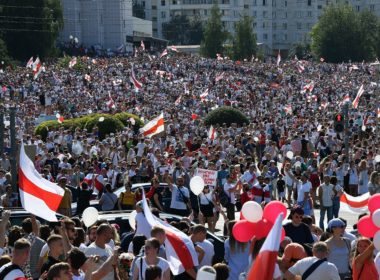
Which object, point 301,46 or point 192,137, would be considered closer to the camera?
point 192,137

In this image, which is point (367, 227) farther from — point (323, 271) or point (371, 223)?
point (323, 271)

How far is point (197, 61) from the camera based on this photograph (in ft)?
256

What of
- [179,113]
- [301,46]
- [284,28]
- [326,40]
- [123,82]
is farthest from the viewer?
[284,28]

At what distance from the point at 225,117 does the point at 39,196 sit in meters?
29.6

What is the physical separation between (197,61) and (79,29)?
37.1 meters

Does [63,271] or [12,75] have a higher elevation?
[63,271]

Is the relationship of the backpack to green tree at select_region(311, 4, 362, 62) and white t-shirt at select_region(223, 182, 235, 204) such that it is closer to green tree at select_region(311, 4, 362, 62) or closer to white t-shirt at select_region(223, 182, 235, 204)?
white t-shirt at select_region(223, 182, 235, 204)

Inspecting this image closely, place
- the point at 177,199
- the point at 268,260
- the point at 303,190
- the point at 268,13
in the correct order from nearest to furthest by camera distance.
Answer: the point at 268,260
the point at 177,199
the point at 303,190
the point at 268,13

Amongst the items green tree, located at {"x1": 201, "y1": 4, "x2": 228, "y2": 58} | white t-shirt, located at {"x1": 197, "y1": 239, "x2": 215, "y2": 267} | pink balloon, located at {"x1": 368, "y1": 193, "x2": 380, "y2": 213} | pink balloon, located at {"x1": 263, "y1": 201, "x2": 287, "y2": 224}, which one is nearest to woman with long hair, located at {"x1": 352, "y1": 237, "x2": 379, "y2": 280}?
pink balloon, located at {"x1": 368, "y1": 193, "x2": 380, "y2": 213}

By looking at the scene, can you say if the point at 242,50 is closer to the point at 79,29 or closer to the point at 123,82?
the point at 79,29

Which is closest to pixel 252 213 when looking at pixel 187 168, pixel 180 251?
pixel 180 251

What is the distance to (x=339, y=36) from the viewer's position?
11081 cm

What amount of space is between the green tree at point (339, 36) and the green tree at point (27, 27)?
33559 millimetres

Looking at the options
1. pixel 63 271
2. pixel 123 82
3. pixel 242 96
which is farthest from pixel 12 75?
pixel 63 271
